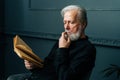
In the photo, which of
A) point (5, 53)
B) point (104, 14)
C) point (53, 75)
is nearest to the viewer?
point (53, 75)

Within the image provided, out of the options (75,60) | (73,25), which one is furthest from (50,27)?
(75,60)

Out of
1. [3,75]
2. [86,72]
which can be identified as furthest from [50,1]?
[86,72]

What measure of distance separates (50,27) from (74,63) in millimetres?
1760

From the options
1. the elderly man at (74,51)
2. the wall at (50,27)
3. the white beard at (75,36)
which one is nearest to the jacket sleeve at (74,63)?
the elderly man at (74,51)

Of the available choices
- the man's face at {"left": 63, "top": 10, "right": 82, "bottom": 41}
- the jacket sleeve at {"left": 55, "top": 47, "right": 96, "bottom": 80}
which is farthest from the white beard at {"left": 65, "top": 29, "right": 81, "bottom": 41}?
the jacket sleeve at {"left": 55, "top": 47, "right": 96, "bottom": 80}

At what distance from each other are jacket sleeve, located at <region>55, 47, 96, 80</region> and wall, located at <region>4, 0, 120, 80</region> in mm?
966

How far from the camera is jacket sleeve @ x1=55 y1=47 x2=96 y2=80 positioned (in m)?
2.48

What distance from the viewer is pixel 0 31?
482 cm

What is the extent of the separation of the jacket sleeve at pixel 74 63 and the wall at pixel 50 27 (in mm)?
966

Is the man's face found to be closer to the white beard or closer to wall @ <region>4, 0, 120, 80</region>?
the white beard

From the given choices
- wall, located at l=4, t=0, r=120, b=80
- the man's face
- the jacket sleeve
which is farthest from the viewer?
wall, located at l=4, t=0, r=120, b=80

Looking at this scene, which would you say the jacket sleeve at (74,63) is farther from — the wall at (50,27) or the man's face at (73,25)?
the wall at (50,27)

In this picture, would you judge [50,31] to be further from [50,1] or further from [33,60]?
[33,60]

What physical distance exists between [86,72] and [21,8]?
89.6 inches
